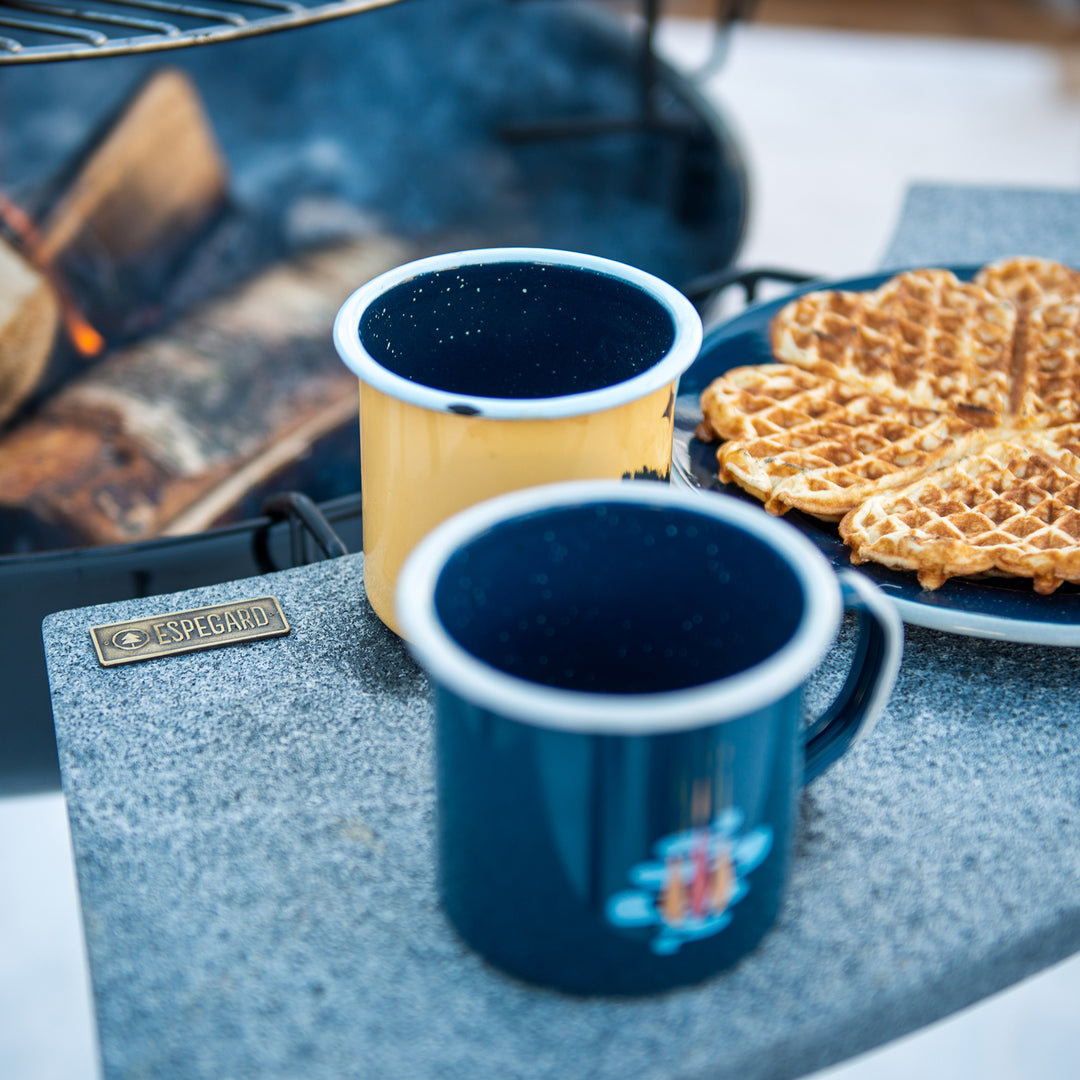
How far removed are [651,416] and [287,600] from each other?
0.93 ft

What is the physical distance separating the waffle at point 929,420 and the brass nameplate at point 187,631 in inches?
11.9

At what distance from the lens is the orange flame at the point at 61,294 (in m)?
1.61

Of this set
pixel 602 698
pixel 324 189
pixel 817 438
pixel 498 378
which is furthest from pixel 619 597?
pixel 324 189

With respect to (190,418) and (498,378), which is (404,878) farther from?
(190,418)

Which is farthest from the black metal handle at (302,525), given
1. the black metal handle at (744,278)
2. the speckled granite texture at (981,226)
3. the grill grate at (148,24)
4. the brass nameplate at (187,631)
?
the speckled granite texture at (981,226)

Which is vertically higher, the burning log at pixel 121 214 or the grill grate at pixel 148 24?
the grill grate at pixel 148 24

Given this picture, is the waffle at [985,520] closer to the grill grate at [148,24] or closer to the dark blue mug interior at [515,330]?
the dark blue mug interior at [515,330]

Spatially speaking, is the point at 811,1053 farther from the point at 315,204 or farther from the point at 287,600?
the point at 315,204

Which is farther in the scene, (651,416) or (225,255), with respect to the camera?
(225,255)

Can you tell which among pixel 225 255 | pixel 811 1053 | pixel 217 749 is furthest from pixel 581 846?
pixel 225 255

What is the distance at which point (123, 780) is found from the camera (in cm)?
63

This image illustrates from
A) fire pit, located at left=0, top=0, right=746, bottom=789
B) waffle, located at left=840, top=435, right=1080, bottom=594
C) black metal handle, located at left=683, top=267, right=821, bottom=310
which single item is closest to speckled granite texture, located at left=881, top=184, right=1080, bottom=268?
black metal handle, located at left=683, top=267, right=821, bottom=310

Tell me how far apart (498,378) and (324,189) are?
1.44 metres

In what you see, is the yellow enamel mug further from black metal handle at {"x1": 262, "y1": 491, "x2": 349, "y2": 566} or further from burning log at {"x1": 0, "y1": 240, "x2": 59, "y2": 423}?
burning log at {"x1": 0, "y1": 240, "x2": 59, "y2": 423}
